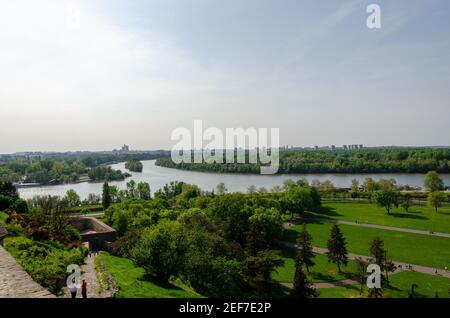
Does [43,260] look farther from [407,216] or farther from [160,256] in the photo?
[407,216]

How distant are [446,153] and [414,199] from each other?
1993 inches

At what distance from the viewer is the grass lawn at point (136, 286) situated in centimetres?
1237

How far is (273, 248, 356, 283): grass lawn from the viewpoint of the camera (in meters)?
21.7

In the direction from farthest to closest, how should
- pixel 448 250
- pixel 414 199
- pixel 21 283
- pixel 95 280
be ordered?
1. pixel 414 199
2. pixel 448 250
3. pixel 95 280
4. pixel 21 283

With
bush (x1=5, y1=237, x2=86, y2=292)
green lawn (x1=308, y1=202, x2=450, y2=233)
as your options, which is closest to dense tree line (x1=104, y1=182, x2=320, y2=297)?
bush (x1=5, y1=237, x2=86, y2=292)

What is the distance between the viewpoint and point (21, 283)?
5.63 metres

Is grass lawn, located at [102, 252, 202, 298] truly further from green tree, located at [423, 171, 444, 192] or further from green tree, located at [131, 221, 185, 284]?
green tree, located at [423, 171, 444, 192]

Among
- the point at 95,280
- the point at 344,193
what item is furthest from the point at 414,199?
the point at 95,280

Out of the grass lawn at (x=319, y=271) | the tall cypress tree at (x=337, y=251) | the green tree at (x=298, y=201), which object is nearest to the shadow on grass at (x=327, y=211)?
the green tree at (x=298, y=201)

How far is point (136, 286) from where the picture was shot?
13594mm

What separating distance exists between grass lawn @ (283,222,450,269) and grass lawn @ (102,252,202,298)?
1718 centimetres

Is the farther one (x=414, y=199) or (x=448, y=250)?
(x=414, y=199)
